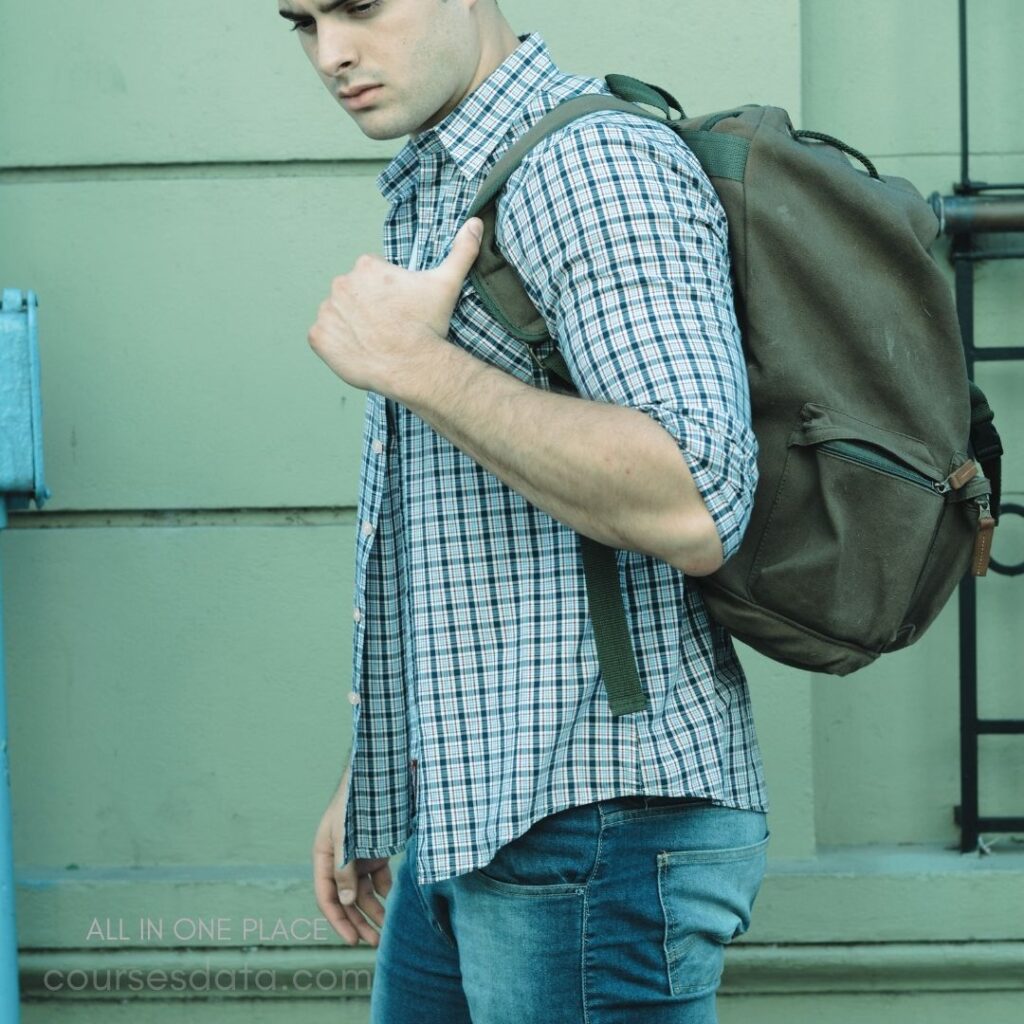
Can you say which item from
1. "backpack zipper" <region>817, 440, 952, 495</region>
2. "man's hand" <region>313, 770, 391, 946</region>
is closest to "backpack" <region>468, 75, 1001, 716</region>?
"backpack zipper" <region>817, 440, 952, 495</region>

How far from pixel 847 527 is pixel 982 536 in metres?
0.19

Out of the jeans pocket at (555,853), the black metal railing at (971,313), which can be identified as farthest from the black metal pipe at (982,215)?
the jeans pocket at (555,853)

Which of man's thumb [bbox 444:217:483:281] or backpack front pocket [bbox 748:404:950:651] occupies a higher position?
man's thumb [bbox 444:217:483:281]

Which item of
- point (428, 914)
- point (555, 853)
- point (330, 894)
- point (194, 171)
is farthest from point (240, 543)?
point (555, 853)

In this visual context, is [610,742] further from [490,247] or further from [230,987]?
[230,987]

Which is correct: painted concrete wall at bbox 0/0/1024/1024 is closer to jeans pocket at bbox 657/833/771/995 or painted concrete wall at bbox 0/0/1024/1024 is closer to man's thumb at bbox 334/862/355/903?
man's thumb at bbox 334/862/355/903

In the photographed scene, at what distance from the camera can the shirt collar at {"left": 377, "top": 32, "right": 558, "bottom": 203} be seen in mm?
1526

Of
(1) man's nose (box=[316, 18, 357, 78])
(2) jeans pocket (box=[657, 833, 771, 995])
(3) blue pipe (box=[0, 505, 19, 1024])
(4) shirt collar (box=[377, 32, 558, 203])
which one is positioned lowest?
(3) blue pipe (box=[0, 505, 19, 1024])

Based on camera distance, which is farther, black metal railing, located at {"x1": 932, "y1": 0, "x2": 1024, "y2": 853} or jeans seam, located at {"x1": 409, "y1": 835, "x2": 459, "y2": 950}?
black metal railing, located at {"x1": 932, "y1": 0, "x2": 1024, "y2": 853}

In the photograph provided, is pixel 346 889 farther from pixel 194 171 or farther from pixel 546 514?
pixel 194 171

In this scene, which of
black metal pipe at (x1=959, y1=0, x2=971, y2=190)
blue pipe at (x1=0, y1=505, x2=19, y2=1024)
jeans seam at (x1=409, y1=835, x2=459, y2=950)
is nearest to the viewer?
jeans seam at (x1=409, y1=835, x2=459, y2=950)

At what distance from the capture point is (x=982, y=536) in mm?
1500

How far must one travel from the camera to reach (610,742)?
145 cm

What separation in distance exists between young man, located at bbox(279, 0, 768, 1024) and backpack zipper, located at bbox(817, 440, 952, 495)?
10 cm
